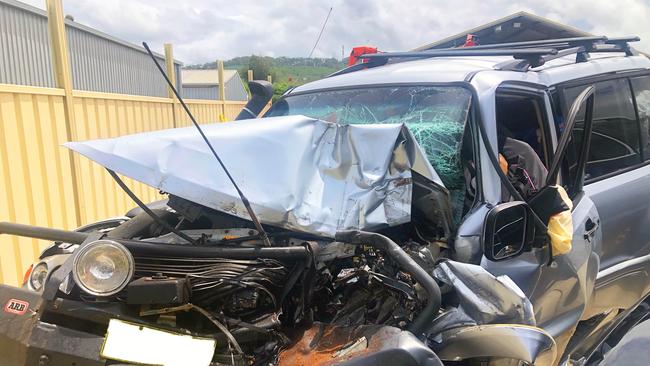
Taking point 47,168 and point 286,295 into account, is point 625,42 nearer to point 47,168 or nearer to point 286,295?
point 286,295

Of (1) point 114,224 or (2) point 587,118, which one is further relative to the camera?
(1) point 114,224

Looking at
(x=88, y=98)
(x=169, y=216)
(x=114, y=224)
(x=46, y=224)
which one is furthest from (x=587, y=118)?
(x=88, y=98)

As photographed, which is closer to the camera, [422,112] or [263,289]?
[263,289]

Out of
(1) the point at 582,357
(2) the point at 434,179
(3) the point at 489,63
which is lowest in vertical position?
(1) the point at 582,357

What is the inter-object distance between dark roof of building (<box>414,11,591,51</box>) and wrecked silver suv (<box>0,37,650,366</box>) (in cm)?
358

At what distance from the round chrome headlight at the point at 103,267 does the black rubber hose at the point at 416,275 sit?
0.85m

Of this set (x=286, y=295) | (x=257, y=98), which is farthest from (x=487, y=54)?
(x=286, y=295)

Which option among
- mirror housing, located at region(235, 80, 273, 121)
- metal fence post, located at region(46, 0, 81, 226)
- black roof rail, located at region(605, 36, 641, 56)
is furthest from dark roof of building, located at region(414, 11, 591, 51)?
metal fence post, located at region(46, 0, 81, 226)

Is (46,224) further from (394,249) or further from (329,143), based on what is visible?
(394,249)

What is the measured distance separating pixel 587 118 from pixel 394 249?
1.49 m

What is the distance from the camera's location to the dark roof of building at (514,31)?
6467mm

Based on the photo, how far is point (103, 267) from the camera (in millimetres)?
1861

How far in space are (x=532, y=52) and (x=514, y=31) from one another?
421 cm

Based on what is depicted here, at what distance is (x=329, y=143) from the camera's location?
240 cm
